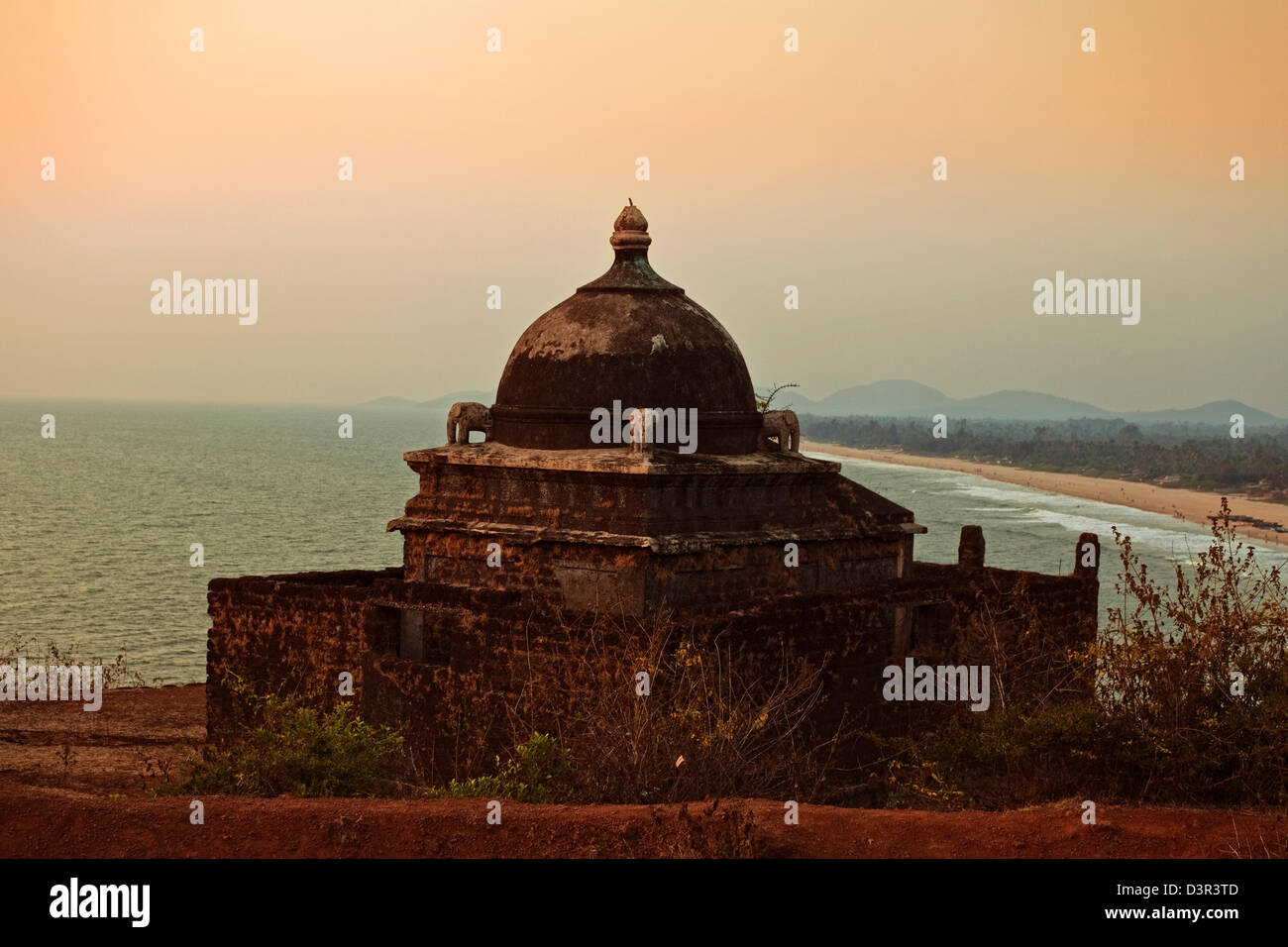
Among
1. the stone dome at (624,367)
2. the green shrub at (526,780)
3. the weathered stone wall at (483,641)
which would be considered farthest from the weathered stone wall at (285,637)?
the green shrub at (526,780)

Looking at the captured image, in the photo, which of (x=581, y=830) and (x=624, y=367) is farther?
(x=624, y=367)

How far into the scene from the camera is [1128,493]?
246 ft

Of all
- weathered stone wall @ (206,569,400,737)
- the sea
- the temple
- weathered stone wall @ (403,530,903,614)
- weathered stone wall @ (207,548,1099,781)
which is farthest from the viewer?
the sea

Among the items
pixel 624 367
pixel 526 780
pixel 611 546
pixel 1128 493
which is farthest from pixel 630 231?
pixel 1128 493

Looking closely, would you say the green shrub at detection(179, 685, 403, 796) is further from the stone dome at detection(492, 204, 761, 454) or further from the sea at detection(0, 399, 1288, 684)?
the sea at detection(0, 399, 1288, 684)

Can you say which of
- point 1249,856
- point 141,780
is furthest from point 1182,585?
point 141,780

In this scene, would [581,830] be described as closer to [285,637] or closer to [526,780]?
[526,780]

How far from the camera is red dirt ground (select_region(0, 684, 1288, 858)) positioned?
8328 mm

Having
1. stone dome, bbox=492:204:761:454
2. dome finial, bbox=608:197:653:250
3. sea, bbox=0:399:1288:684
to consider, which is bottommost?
sea, bbox=0:399:1288:684

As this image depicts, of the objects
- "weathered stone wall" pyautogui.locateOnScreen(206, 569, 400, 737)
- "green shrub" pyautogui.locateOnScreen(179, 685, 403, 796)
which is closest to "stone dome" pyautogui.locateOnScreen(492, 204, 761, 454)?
"weathered stone wall" pyautogui.locateOnScreen(206, 569, 400, 737)

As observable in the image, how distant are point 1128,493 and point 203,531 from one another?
43.9m

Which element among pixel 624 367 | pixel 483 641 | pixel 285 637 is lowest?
pixel 285 637

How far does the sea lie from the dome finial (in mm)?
6389
